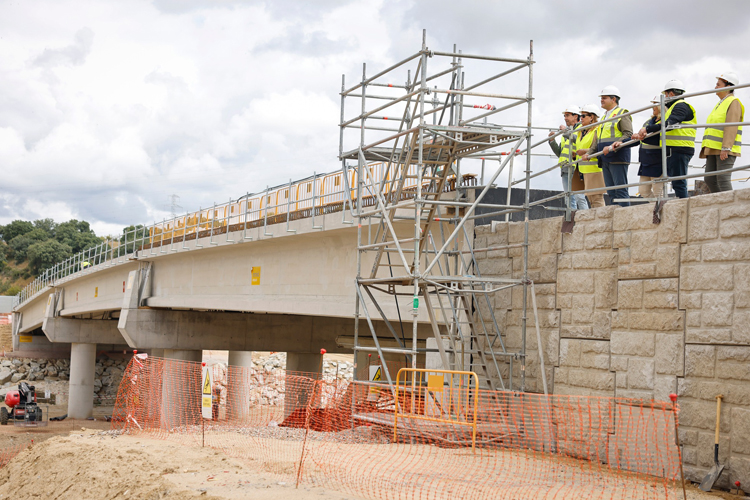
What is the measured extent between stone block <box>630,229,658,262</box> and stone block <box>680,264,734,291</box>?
524mm

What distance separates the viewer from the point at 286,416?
1611 centimetres

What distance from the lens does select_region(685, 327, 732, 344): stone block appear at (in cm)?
819

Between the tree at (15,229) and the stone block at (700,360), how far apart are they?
448 feet

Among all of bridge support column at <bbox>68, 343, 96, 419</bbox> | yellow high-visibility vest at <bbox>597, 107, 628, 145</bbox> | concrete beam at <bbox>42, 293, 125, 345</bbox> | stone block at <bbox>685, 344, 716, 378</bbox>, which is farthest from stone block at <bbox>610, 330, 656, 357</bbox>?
concrete beam at <bbox>42, 293, 125, 345</bbox>

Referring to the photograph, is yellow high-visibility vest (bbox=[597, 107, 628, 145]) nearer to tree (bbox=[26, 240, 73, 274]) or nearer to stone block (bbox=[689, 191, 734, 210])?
stone block (bbox=[689, 191, 734, 210])

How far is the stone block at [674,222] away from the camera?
28.8 feet

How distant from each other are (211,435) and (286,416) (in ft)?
9.81

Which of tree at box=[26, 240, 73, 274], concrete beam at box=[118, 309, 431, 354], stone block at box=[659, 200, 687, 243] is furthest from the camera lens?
tree at box=[26, 240, 73, 274]

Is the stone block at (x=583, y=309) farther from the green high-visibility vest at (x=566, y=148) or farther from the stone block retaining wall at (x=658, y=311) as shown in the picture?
the green high-visibility vest at (x=566, y=148)

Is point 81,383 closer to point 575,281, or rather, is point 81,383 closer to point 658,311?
point 575,281

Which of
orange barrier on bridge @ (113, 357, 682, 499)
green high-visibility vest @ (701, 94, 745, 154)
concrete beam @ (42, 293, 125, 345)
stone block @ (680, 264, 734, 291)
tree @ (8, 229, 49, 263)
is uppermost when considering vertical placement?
tree @ (8, 229, 49, 263)

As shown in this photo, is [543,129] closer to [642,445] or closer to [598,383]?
[598,383]

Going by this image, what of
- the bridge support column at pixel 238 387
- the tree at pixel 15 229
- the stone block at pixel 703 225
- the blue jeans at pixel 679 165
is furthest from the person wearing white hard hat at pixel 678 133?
the tree at pixel 15 229

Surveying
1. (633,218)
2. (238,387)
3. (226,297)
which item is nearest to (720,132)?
(633,218)
